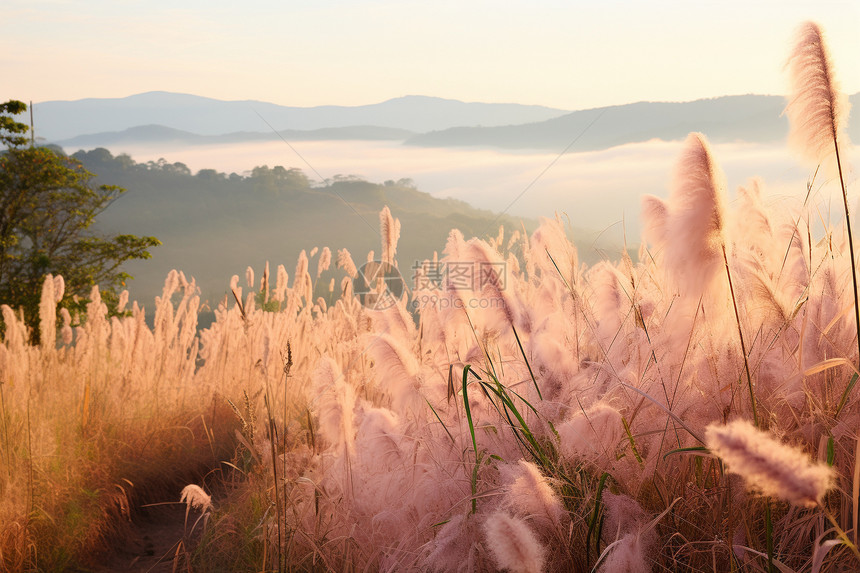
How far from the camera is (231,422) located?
4.04m

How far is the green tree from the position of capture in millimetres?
9898

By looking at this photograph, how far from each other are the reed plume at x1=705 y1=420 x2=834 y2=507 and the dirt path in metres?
2.32

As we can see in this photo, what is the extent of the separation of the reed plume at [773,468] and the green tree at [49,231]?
10.5 m

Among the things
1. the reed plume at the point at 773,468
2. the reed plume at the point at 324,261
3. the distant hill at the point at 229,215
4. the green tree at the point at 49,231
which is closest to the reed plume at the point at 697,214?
the reed plume at the point at 773,468

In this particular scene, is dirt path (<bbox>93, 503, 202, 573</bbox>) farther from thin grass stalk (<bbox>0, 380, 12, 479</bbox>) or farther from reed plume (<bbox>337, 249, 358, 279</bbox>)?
reed plume (<bbox>337, 249, 358, 279</bbox>)

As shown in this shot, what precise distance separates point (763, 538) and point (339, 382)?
3.93 feet

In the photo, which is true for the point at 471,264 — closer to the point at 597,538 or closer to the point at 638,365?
the point at 638,365

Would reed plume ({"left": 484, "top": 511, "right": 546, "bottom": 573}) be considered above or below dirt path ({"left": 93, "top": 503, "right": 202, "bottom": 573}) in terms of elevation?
above

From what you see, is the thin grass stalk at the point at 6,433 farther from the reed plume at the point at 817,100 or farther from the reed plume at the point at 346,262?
the reed plume at the point at 817,100

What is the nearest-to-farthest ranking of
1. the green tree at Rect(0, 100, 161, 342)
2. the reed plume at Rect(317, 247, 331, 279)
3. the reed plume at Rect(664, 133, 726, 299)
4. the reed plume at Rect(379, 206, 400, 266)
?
the reed plume at Rect(664, 133, 726, 299) < the reed plume at Rect(379, 206, 400, 266) < the reed plume at Rect(317, 247, 331, 279) < the green tree at Rect(0, 100, 161, 342)

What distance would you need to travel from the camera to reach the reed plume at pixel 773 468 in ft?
2.31

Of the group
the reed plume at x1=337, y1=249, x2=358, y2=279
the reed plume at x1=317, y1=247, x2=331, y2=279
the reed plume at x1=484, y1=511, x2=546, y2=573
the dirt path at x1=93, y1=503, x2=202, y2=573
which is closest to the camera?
the reed plume at x1=484, y1=511, x2=546, y2=573

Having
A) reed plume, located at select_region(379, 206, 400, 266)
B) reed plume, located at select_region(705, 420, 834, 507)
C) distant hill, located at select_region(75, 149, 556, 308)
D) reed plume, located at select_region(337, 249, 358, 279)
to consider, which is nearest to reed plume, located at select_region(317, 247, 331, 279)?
reed plume, located at select_region(337, 249, 358, 279)

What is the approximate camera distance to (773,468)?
71 cm
